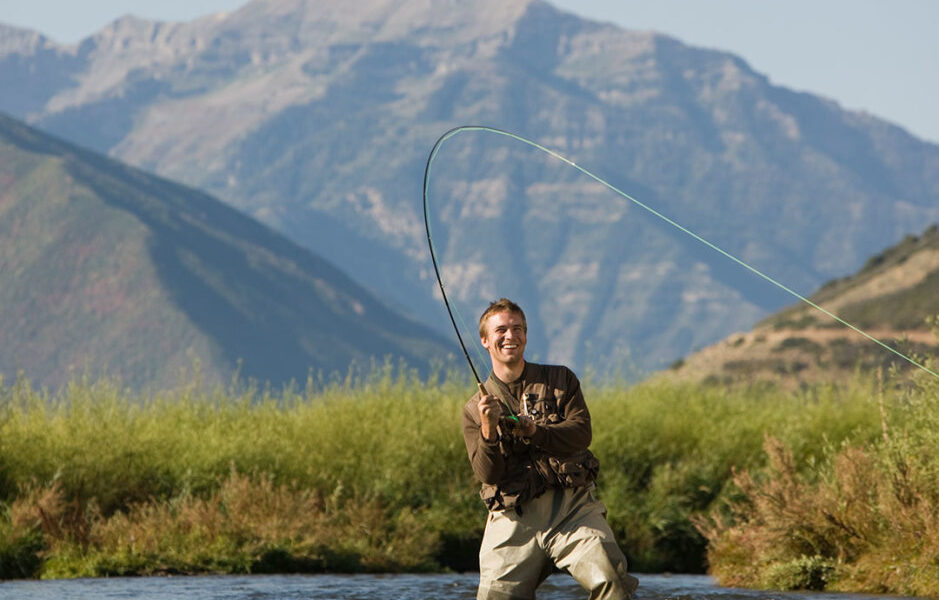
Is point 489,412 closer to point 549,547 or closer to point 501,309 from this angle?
point 501,309

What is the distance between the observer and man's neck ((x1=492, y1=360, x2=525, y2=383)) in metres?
8.00

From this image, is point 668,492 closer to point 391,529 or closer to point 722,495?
point 722,495

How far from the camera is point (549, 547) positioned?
8.11m

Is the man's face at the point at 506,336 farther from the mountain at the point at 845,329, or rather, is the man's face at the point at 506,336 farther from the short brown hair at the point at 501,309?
the mountain at the point at 845,329

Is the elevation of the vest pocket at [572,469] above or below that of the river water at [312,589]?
above

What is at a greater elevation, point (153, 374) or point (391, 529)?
point (391, 529)

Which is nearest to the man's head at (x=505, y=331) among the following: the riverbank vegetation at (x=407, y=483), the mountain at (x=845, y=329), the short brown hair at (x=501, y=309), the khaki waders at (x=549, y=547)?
the short brown hair at (x=501, y=309)

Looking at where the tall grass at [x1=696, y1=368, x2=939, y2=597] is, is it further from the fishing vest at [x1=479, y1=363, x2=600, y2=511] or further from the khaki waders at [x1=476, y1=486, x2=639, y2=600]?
the fishing vest at [x1=479, y1=363, x2=600, y2=511]

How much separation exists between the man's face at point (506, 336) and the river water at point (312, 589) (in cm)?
586

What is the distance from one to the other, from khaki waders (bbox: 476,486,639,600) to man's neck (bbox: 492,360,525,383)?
0.64m

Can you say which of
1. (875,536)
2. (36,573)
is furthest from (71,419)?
(875,536)

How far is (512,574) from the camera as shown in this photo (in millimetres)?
8164

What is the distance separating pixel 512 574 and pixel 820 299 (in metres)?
65.3

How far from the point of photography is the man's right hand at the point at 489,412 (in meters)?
7.48
